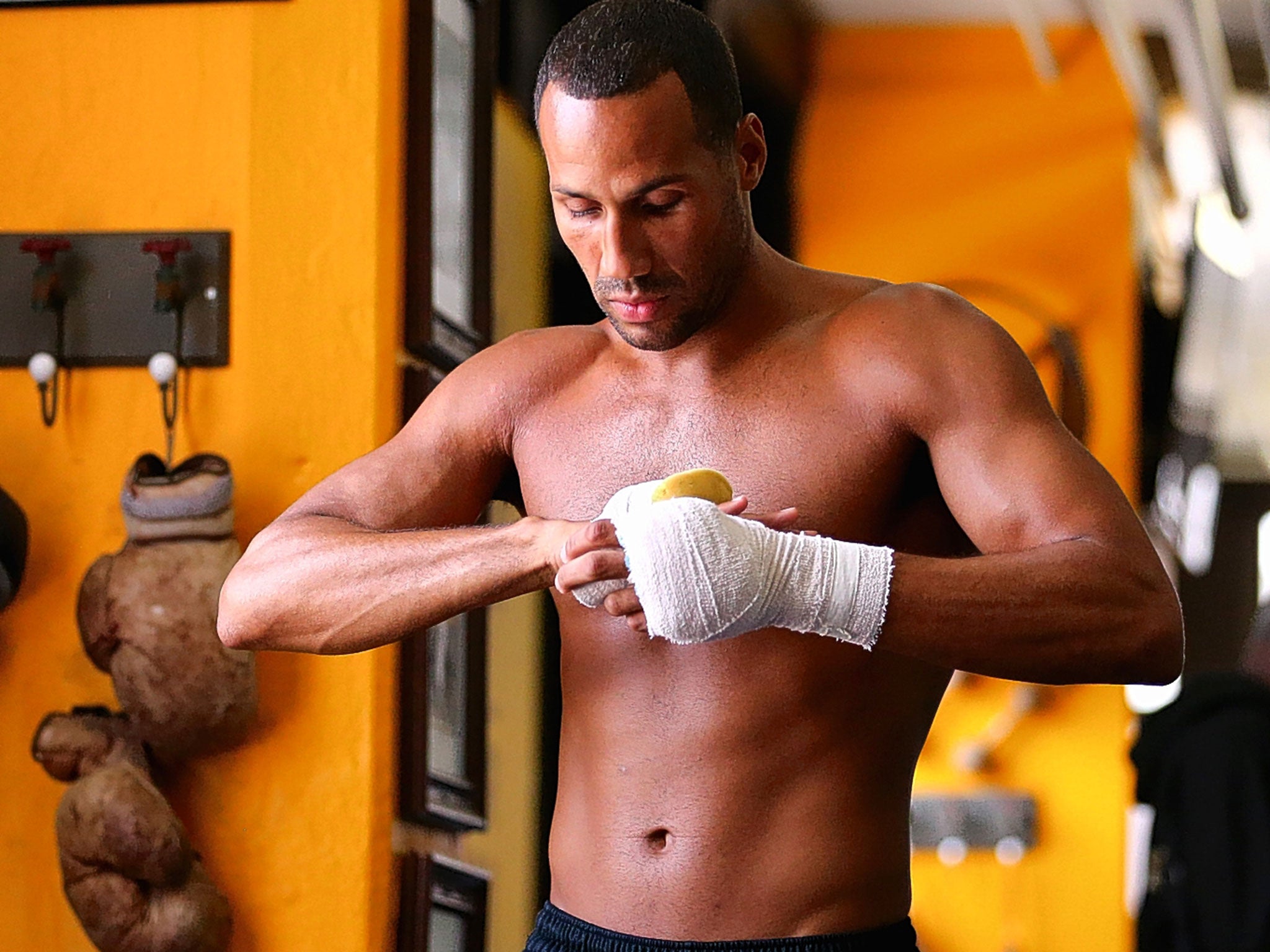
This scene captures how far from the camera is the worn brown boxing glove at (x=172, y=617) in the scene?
2.37 meters

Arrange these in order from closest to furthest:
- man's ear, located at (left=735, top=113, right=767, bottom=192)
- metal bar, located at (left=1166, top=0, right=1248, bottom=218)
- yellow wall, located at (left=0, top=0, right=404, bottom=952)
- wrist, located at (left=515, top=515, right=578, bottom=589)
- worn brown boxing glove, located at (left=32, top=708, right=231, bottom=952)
Result: wrist, located at (left=515, top=515, right=578, bottom=589)
man's ear, located at (left=735, top=113, right=767, bottom=192)
worn brown boxing glove, located at (left=32, top=708, right=231, bottom=952)
yellow wall, located at (left=0, top=0, right=404, bottom=952)
metal bar, located at (left=1166, top=0, right=1248, bottom=218)

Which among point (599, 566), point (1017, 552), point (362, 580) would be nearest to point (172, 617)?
point (362, 580)

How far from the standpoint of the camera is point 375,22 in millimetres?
2643

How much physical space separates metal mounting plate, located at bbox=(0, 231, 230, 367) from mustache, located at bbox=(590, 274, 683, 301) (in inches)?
49.8

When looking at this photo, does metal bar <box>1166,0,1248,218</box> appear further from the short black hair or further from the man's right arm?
the man's right arm

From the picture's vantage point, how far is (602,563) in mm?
1294

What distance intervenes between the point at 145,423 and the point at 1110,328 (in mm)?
2689

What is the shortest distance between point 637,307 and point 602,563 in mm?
272

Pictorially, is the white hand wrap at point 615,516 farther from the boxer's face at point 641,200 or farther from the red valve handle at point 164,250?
the red valve handle at point 164,250

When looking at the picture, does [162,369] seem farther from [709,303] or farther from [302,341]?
[709,303]

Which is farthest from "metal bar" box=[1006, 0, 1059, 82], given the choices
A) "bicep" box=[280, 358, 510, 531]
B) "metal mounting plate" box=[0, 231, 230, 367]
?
"bicep" box=[280, 358, 510, 531]

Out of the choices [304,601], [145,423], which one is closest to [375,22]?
[145,423]

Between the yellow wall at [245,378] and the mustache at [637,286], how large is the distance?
3.84ft

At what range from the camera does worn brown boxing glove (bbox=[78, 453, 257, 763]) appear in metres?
2.37
